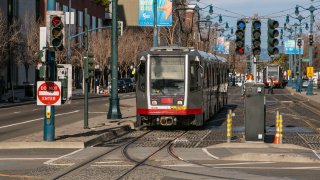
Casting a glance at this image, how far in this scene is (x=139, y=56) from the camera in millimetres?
24438

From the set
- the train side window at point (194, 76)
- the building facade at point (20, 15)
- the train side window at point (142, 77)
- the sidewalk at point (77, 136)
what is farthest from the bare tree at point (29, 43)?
the train side window at point (194, 76)

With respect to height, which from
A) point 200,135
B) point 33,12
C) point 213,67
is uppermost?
point 33,12

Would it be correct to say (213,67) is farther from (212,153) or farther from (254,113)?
(212,153)

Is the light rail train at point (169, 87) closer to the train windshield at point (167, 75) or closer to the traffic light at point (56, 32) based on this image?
the train windshield at point (167, 75)

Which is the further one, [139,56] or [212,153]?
[139,56]

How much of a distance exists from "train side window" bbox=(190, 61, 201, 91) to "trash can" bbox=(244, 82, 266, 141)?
590cm

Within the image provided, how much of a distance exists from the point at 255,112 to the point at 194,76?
637 cm

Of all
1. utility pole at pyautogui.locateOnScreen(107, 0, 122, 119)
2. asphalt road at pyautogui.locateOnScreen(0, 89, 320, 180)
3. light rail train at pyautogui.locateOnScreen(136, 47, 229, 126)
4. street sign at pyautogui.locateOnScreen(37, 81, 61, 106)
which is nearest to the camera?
asphalt road at pyautogui.locateOnScreen(0, 89, 320, 180)

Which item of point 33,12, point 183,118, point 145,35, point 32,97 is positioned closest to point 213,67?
point 183,118

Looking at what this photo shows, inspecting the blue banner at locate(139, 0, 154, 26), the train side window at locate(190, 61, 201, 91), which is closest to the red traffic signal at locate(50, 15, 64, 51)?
the train side window at locate(190, 61, 201, 91)

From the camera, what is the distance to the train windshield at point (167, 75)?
24109 mm

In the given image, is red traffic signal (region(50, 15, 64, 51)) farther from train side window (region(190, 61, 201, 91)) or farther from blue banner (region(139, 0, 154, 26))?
blue banner (region(139, 0, 154, 26))

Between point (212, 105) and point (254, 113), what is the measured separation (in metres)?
11.7

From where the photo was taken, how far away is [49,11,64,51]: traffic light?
58.1 ft
